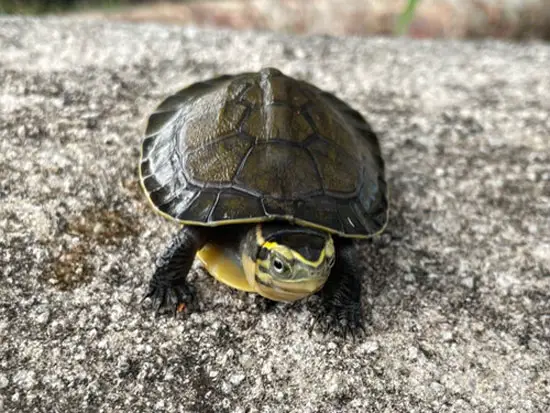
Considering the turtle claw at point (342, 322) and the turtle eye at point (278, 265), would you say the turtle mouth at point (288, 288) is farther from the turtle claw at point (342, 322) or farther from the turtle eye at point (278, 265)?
the turtle claw at point (342, 322)

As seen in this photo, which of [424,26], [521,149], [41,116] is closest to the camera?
[41,116]

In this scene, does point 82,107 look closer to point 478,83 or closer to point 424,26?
point 478,83

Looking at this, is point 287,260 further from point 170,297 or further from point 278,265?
point 170,297

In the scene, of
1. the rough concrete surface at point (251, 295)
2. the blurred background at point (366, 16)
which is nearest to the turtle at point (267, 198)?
the rough concrete surface at point (251, 295)

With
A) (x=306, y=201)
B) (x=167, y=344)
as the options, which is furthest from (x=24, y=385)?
(x=306, y=201)

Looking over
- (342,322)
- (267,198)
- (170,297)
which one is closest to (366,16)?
(267,198)

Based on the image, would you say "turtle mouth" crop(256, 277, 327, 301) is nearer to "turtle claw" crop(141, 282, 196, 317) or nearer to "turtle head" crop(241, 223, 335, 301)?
"turtle head" crop(241, 223, 335, 301)

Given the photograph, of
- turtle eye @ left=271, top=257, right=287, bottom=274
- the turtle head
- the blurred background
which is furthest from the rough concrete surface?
the blurred background
